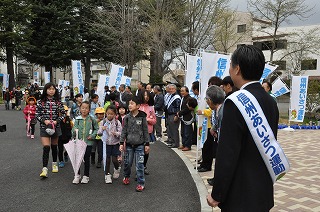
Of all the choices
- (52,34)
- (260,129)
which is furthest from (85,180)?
(52,34)

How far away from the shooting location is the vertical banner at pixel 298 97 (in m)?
12.2

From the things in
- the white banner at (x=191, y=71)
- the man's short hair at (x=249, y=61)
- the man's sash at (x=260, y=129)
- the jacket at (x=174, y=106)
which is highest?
the white banner at (x=191, y=71)

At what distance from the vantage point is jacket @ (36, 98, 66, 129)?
5.82 meters

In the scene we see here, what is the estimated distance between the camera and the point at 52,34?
2919cm

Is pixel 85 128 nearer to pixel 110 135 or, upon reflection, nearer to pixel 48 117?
pixel 110 135

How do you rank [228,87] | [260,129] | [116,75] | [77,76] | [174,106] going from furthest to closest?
[77,76]
[116,75]
[174,106]
[228,87]
[260,129]

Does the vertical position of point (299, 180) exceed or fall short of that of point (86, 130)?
it falls short

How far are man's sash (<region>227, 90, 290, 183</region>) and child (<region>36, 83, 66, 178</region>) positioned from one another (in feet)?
14.9

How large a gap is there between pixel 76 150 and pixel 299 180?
13.8ft

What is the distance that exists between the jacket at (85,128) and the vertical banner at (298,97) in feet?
30.7

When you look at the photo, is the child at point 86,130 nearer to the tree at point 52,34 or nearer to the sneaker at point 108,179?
the sneaker at point 108,179

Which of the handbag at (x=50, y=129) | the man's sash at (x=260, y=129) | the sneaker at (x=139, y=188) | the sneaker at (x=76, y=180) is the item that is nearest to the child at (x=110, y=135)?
the sneaker at (x=76, y=180)

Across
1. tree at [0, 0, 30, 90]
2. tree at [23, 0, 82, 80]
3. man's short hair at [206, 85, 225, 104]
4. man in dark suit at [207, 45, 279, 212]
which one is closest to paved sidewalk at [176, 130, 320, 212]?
man's short hair at [206, 85, 225, 104]

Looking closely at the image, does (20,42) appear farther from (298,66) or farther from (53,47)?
(298,66)
